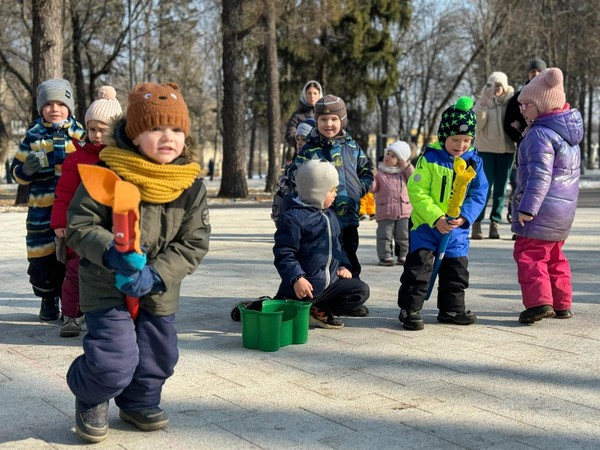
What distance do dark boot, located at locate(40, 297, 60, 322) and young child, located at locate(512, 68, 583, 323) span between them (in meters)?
3.20

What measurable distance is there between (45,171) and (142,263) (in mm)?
2856

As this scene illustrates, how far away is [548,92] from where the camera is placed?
5.73 metres

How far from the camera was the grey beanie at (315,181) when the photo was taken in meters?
5.36

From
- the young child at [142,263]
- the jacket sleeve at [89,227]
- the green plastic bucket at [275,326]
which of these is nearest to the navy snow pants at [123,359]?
the young child at [142,263]

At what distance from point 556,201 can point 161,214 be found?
319 cm

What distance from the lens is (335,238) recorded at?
549 cm

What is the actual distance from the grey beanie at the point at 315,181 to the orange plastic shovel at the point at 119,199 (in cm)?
219

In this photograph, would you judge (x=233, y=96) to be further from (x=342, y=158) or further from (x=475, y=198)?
(x=475, y=198)

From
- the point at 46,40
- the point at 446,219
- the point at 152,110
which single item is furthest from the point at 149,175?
the point at 46,40

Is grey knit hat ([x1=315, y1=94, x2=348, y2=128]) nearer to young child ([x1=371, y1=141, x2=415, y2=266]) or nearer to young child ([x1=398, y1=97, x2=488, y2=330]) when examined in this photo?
young child ([x1=398, y1=97, x2=488, y2=330])

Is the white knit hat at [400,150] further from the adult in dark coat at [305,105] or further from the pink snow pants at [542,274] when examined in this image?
the pink snow pants at [542,274]

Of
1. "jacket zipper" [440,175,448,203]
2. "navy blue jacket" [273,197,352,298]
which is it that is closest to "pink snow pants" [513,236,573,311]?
"jacket zipper" [440,175,448,203]

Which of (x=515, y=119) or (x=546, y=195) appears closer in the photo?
(x=546, y=195)

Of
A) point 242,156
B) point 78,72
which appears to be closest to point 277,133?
point 242,156
